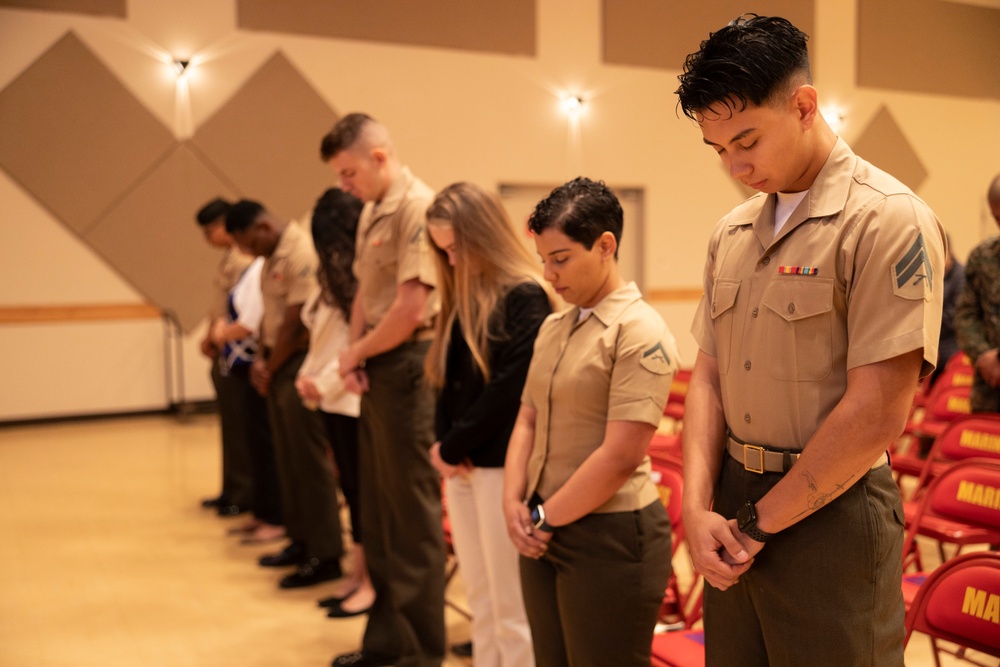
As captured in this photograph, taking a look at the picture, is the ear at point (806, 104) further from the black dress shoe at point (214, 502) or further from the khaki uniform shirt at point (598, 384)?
the black dress shoe at point (214, 502)

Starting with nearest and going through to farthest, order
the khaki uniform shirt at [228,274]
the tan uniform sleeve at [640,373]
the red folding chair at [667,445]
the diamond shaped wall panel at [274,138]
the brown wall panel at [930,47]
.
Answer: the tan uniform sleeve at [640,373], the red folding chair at [667,445], the khaki uniform shirt at [228,274], the diamond shaped wall panel at [274,138], the brown wall panel at [930,47]

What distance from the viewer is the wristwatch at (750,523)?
1453mm

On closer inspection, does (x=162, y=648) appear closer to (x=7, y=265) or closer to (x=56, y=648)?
(x=56, y=648)

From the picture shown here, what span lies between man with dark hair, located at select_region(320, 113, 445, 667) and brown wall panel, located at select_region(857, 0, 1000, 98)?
8240mm

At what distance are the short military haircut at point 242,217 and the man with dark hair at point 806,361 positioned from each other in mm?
3446

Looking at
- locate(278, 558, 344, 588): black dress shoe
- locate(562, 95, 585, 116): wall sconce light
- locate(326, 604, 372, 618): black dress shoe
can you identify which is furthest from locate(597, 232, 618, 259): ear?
locate(562, 95, 585, 116): wall sconce light

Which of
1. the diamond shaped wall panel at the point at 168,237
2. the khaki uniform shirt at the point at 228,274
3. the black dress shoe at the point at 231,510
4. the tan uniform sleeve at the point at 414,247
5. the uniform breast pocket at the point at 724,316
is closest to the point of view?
the uniform breast pocket at the point at 724,316

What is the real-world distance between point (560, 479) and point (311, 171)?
8.03 meters

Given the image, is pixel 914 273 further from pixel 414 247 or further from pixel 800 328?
pixel 414 247

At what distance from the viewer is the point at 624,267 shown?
11062 millimetres

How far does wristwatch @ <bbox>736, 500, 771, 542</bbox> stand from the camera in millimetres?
1453

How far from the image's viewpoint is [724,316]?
1.59 m

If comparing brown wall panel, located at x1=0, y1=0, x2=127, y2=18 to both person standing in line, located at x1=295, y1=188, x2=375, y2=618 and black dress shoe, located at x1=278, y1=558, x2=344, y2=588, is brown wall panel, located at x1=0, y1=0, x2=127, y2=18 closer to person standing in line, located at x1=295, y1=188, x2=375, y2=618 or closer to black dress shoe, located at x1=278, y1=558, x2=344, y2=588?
person standing in line, located at x1=295, y1=188, x2=375, y2=618

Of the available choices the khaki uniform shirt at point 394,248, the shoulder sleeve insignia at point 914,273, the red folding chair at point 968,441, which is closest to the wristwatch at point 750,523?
the shoulder sleeve insignia at point 914,273
